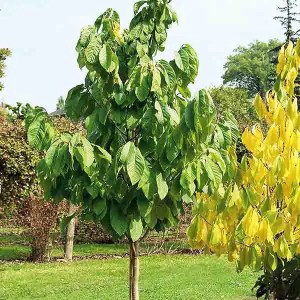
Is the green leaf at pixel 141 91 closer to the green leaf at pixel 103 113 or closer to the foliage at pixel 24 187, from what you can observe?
the green leaf at pixel 103 113

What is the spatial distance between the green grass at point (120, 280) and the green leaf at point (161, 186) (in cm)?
596

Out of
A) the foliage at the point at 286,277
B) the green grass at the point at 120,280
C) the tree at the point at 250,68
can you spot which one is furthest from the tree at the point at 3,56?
the tree at the point at 250,68

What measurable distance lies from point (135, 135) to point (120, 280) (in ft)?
25.1

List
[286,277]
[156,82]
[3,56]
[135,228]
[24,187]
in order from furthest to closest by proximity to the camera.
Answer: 1. [3,56]
2. [24,187]
3. [286,277]
4. [135,228]
5. [156,82]

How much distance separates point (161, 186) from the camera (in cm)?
301

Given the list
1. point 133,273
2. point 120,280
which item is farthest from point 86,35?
point 120,280

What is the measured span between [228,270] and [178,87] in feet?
29.2

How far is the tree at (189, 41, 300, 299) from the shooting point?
2.94m

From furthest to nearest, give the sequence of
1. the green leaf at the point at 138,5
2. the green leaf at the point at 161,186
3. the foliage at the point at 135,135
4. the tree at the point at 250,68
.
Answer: the tree at the point at 250,68
the green leaf at the point at 138,5
the green leaf at the point at 161,186
the foliage at the point at 135,135

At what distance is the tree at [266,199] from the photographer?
2.94m

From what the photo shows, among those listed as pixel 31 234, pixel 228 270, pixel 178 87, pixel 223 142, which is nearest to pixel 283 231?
pixel 223 142

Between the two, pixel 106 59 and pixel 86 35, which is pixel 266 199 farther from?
pixel 86 35

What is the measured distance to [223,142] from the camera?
3.30m

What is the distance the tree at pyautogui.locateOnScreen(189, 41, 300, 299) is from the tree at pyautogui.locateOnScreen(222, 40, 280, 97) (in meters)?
69.1
